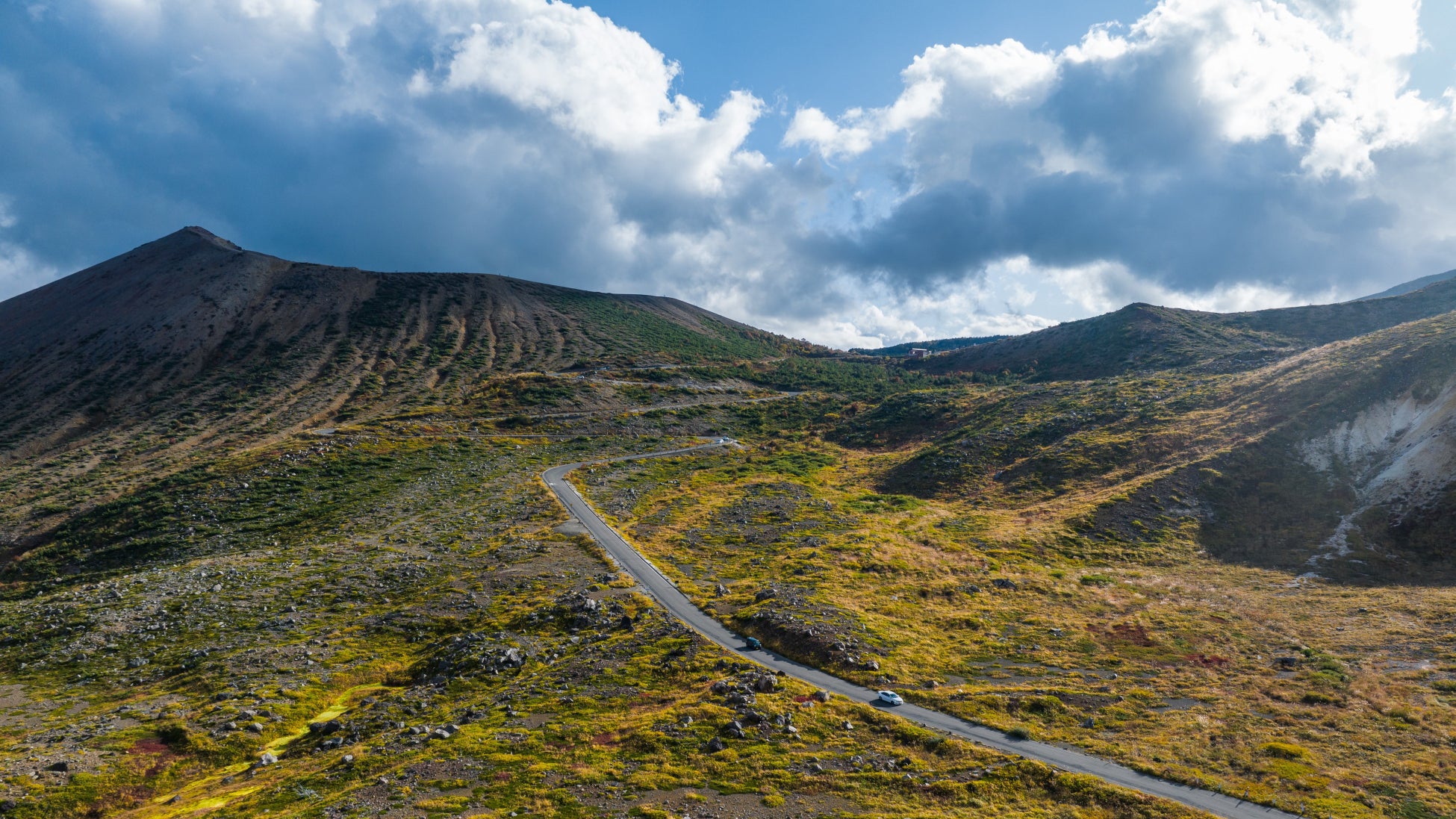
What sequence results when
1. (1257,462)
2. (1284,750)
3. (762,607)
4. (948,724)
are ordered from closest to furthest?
(1284,750) → (948,724) → (762,607) → (1257,462)

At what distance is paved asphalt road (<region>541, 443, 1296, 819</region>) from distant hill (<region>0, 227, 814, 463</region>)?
4046 inches

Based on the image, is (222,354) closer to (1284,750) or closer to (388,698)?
(388,698)

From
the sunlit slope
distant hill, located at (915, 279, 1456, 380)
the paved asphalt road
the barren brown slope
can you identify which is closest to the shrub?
the paved asphalt road

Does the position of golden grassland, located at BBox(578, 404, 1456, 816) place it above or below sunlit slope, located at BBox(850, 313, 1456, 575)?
below

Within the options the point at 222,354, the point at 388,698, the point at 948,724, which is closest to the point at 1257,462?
the point at 948,724

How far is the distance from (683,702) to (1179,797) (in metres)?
21.9

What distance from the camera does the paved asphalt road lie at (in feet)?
76.1

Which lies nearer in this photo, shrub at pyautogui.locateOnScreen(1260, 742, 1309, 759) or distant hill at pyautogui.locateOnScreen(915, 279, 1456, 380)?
shrub at pyautogui.locateOnScreen(1260, 742, 1309, 759)

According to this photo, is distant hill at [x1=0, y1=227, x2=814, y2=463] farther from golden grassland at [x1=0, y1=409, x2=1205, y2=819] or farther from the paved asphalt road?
the paved asphalt road

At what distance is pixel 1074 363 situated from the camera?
166 m

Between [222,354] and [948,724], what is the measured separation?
7679 inches

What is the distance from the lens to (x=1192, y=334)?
158m

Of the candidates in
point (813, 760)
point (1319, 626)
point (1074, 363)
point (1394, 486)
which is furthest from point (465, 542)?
point (1074, 363)

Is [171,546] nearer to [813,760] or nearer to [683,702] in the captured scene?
[683,702]
